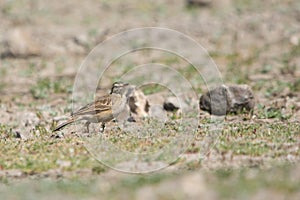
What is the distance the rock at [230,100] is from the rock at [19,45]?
908cm

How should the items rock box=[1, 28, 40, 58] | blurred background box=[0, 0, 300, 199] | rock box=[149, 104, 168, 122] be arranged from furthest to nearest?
rock box=[1, 28, 40, 58] < rock box=[149, 104, 168, 122] < blurred background box=[0, 0, 300, 199]

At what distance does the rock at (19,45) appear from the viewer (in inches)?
917

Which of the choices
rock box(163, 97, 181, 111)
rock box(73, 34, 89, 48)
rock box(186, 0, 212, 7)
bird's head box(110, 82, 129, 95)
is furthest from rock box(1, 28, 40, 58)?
bird's head box(110, 82, 129, 95)

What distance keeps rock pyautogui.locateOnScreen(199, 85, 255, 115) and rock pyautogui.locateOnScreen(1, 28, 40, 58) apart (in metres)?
9.08

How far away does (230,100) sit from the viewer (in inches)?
618

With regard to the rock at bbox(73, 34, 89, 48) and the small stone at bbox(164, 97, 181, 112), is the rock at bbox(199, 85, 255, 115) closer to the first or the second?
the small stone at bbox(164, 97, 181, 112)

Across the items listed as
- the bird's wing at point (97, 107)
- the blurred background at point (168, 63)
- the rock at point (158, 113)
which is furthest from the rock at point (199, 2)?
the bird's wing at point (97, 107)

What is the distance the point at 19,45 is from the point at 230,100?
9.83 m

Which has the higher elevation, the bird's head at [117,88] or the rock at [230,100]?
the bird's head at [117,88]

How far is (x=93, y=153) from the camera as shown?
11.9 meters

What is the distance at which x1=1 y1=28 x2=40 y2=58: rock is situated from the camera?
23.3 meters

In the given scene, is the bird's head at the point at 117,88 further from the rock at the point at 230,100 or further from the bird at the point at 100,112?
the rock at the point at 230,100

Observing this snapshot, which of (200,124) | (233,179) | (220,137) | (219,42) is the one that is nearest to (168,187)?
(233,179)

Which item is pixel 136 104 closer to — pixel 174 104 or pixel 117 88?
pixel 174 104
